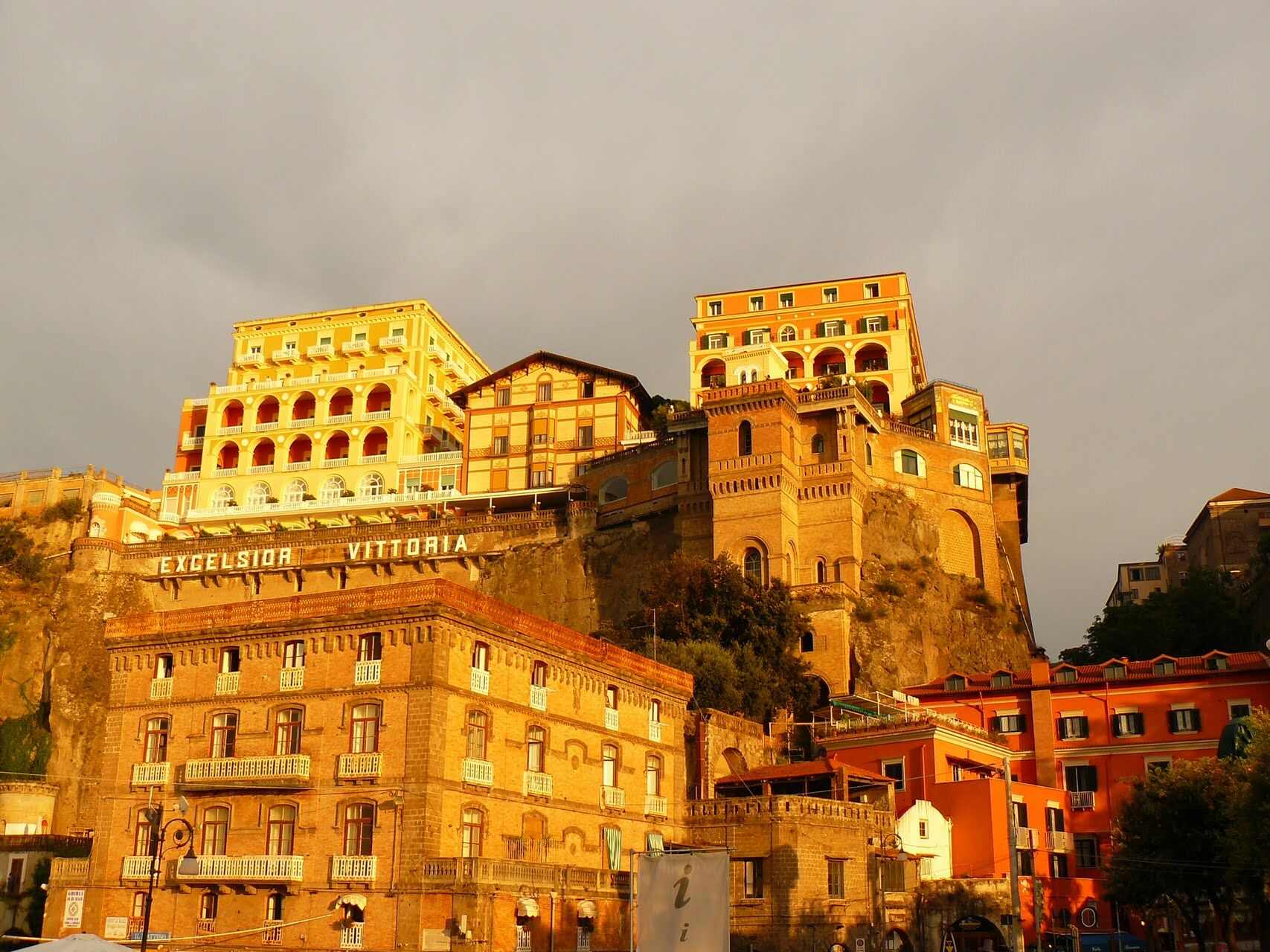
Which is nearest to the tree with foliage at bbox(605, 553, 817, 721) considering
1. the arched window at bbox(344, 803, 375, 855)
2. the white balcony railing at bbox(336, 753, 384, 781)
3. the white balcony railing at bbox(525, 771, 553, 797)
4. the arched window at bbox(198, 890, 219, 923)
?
the white balcony railing at bbox(525, 771, 553, 797)

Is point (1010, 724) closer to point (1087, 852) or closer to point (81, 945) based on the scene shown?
point (1087, 852)

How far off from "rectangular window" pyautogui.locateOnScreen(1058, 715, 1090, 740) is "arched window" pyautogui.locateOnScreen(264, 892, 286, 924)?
35899 mm

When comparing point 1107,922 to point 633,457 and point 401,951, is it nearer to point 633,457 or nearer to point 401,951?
point 401,951

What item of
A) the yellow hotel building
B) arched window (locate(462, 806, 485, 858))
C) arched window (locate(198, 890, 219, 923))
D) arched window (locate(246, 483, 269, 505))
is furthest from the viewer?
arched window (locate(246, 483, 269, 505))

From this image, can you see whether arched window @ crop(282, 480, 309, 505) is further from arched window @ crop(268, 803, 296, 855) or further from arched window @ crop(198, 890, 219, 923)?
arched window @ crop(268, 803, 296, 855)

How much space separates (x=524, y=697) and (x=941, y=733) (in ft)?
66.0

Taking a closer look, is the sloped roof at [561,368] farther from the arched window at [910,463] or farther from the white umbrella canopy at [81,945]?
the white umbrella canopy at [81,945]

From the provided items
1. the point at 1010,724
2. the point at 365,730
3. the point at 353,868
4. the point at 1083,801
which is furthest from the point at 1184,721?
the point at 353,868

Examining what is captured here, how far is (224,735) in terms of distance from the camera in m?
42.4

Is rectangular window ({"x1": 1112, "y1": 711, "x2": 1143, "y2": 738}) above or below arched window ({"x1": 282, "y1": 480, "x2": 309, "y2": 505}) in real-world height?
below

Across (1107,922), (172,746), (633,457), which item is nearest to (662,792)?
(172,746)

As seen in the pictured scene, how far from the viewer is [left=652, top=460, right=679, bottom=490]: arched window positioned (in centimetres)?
8244

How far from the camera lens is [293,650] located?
138ft

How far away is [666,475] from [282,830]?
1808 inches
